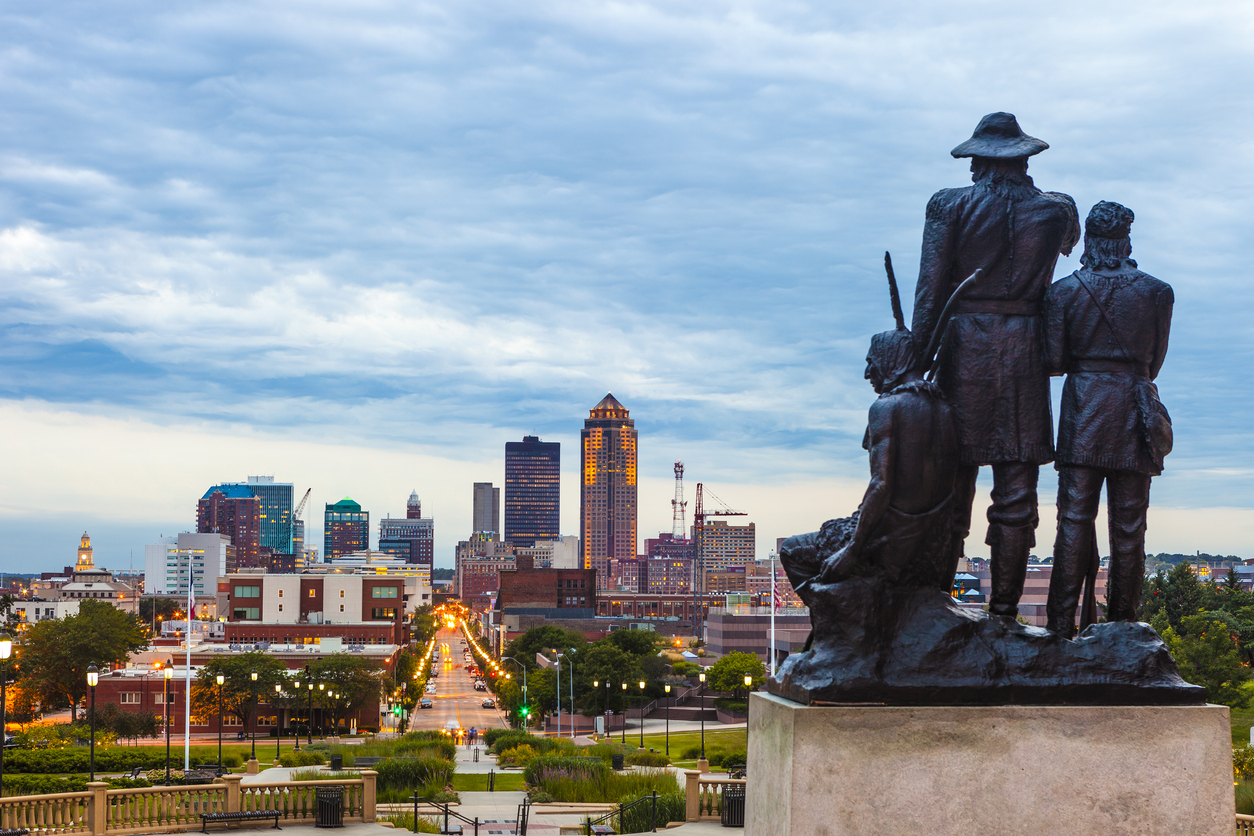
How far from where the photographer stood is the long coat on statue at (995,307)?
1159 cm

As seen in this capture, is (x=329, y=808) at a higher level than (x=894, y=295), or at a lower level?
lower

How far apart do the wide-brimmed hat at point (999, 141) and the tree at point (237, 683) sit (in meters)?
87.2

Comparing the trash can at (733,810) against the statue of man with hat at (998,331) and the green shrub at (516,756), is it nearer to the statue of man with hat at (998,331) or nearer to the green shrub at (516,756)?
the statue of man with hat at (998,331)

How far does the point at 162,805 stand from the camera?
90.5ft

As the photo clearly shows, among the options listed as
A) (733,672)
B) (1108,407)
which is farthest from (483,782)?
(733,672)

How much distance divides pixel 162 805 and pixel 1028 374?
24.8 metres

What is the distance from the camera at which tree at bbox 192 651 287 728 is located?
9000cm

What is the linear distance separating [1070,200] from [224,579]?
150635mm

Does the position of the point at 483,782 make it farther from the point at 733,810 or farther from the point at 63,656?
the point at 63,656

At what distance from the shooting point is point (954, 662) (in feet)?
35.5

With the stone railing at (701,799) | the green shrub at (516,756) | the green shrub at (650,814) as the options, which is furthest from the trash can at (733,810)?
the green shrub at (516,756)

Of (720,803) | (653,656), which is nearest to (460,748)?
(653,656)

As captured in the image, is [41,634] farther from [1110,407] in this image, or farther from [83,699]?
[1110,407]

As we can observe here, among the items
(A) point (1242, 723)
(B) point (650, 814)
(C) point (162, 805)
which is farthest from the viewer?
(A) point (1242, 723)
